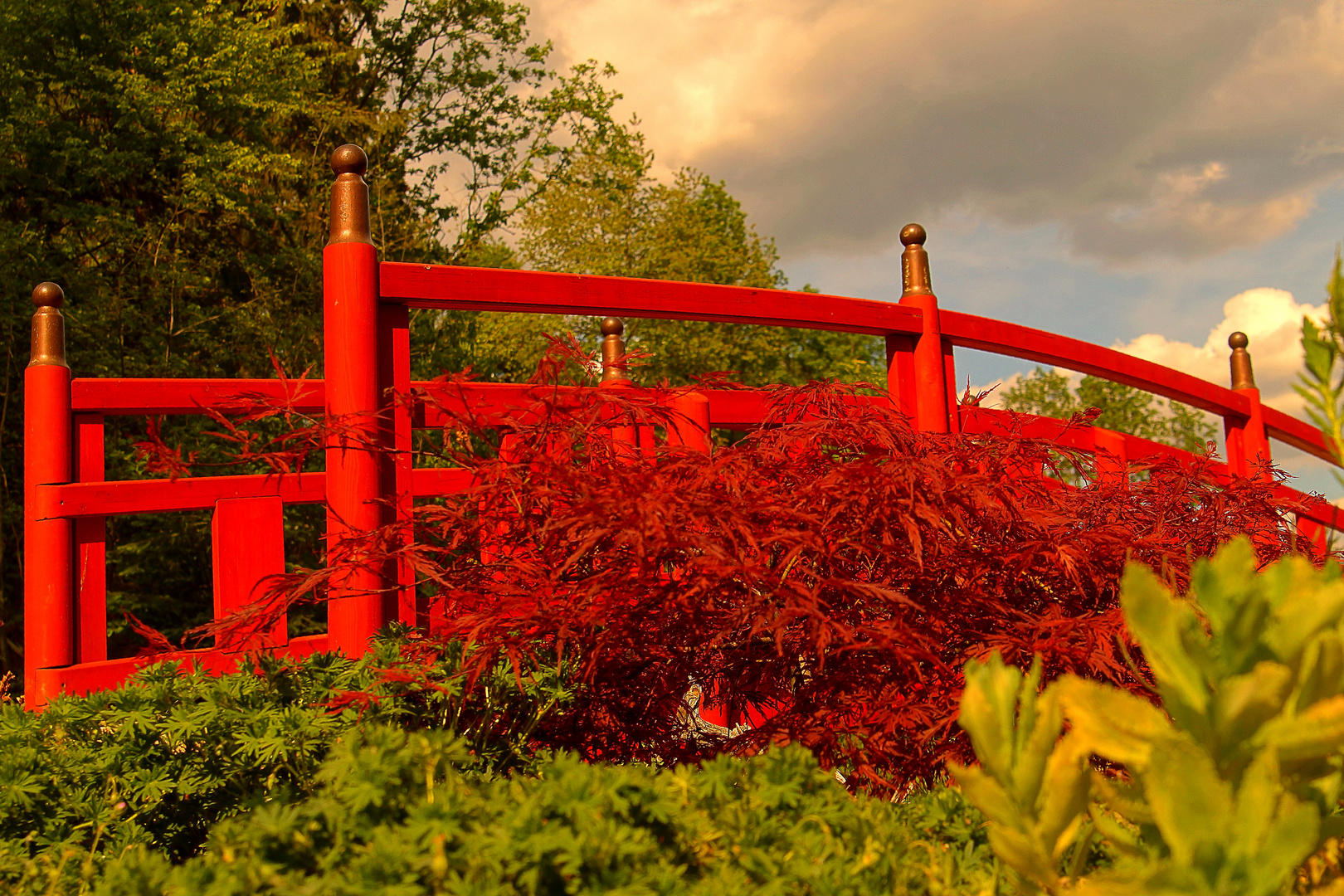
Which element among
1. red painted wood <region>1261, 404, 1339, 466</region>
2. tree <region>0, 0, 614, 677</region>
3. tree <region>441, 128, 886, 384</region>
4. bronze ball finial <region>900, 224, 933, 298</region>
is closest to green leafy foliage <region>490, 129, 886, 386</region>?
tree <region>441, 128, 886, 384</region>

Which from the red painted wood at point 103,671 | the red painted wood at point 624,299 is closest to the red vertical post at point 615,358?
the red painted wood at point 624,299

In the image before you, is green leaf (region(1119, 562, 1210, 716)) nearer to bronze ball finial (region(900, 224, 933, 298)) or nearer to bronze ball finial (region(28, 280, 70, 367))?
bronze ball finial (region(900, 224, 933, 298))

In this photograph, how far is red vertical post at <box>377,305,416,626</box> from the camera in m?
2.55

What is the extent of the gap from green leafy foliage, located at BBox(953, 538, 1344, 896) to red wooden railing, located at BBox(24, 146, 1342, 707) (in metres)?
1.63

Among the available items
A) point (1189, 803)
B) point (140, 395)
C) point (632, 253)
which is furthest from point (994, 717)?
point (632, 253)

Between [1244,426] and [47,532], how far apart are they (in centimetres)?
736

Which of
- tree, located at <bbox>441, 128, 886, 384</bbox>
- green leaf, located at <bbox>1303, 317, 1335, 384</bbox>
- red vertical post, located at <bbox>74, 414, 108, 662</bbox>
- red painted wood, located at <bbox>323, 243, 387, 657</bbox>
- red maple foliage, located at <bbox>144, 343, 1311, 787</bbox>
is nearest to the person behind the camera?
green leaf, located at <bbox>1303, 317, 1335, 384</bbox>

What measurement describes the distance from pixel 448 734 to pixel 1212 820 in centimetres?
105

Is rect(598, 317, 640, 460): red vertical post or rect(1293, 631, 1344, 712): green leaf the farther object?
rect(598, 317, 640, 460): red vertical post

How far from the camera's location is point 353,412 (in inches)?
98.2

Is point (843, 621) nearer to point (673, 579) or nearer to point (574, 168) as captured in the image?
point (673, 579)

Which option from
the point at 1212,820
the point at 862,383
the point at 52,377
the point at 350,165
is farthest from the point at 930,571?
the point at 52,377

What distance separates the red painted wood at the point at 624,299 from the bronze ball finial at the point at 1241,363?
14.9 feet

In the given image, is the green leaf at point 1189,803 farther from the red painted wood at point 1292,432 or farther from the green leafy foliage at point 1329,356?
the red painted wood at point 1292,432
